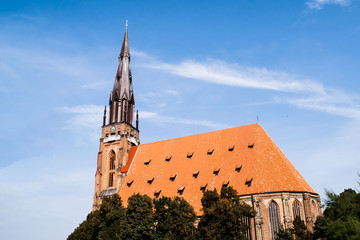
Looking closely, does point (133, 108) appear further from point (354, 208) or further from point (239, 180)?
point (354, 208)

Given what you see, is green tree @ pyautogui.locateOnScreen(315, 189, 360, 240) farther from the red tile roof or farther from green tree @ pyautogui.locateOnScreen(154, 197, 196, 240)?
green tree @ pyautogui.locateOnScreen(154, 197, 196, 240)

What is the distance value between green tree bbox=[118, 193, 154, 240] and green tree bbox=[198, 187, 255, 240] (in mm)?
6095

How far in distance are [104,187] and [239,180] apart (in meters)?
22.9

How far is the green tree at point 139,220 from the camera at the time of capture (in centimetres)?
3831

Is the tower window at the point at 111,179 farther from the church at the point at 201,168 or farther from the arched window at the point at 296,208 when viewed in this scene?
the arched window at the point at 296,208

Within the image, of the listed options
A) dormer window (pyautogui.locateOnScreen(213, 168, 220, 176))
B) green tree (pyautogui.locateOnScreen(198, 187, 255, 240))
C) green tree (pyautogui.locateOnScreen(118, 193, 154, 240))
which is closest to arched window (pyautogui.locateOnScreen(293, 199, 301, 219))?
green tree (pyautogui.locateOnScreen(198, 187, 255, 240))

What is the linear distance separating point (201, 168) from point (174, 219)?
1185 centimetres

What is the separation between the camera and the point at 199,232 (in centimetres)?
3681

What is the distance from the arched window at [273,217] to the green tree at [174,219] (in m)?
9.23

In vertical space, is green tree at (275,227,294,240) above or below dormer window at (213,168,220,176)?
below

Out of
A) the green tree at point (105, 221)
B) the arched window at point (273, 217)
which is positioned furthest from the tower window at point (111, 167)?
the arched window at point (273, 217)

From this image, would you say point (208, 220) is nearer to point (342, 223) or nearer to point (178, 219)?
point (178, 219)

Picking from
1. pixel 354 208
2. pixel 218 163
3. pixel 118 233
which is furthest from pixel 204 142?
pixel 354 208

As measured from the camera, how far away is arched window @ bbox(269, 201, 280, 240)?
40.0 meters
